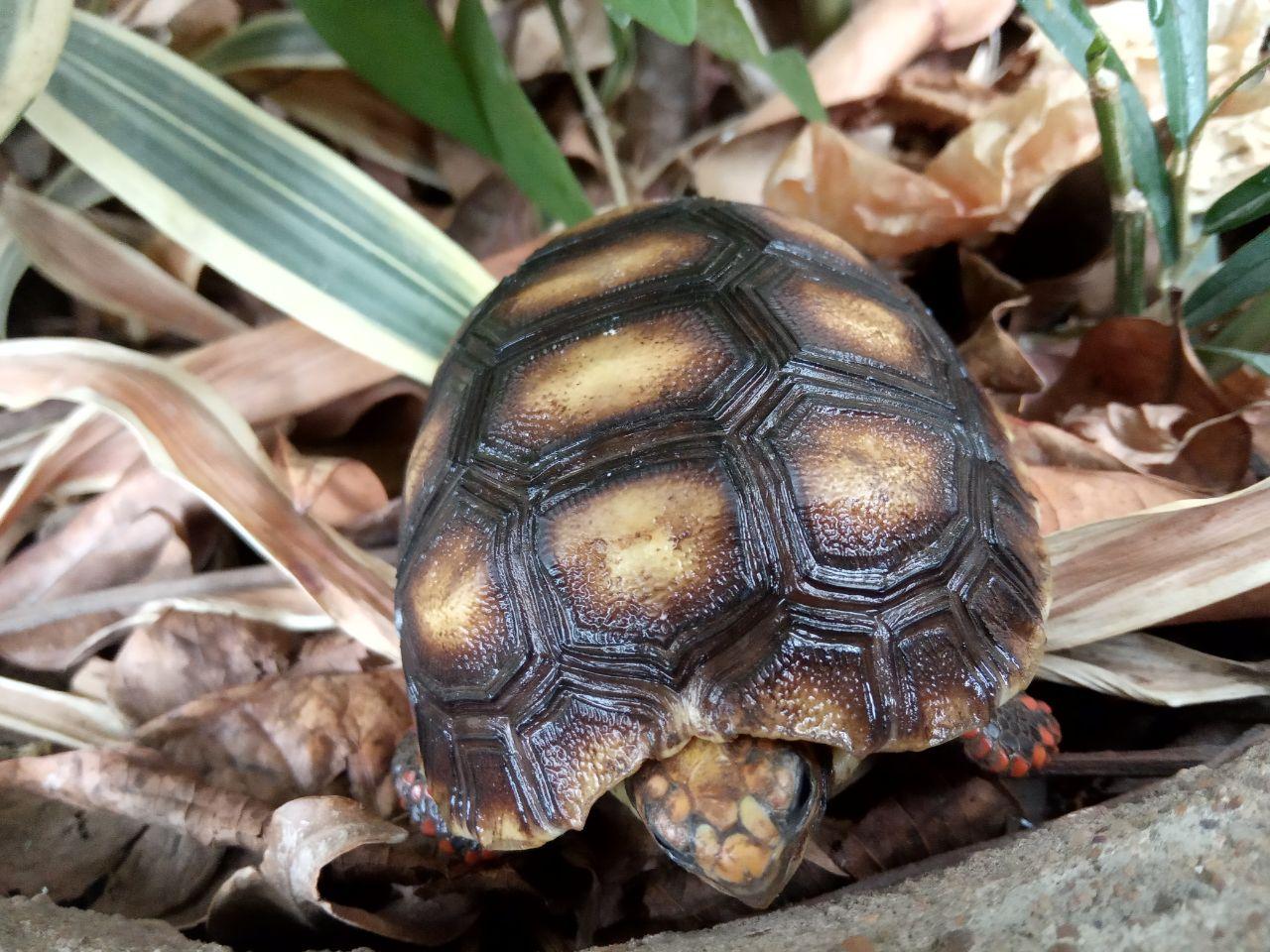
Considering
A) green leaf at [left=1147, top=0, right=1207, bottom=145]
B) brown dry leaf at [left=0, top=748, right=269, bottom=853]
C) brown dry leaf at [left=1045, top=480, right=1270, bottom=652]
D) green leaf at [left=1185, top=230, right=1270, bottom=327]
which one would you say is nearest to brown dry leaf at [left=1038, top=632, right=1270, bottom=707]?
brown dry leaf at [left=1045, top=480, right=1270, bottom=652]

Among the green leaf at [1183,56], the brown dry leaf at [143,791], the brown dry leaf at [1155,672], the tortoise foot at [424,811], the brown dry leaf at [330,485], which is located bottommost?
the tortoise foot at [424,811]

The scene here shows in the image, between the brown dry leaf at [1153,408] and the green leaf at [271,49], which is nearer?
the brown dry leaf at [1153,408]

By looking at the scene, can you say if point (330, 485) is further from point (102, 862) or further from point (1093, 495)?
point (1093, 495)

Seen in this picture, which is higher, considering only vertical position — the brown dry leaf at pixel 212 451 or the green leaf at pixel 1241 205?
the green leaf at pixel 1241 205

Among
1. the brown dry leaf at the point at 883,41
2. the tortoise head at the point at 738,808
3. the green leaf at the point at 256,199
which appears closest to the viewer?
the tortoise head at the point at 738,808

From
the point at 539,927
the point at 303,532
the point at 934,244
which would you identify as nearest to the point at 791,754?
the point at 539,927

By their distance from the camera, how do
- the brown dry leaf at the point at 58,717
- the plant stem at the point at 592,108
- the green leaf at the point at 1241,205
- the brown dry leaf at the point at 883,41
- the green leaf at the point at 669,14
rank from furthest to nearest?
1. the brown dry leaf at the point at 883,41
2. the plant stem at the point at 592,108
3. the brown dry leaf at the point at 58,717
4. the green leaf at the point at 1241,205
5. the green leaf at the point at 669,14

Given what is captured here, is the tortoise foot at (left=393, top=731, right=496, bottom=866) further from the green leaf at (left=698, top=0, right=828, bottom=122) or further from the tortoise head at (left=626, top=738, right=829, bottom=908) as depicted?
the green leaf at (left=698, top=0, right=828, bottom=122)

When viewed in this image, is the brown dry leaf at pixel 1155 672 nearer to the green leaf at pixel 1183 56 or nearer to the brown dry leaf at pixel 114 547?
the green leaf at pixel 1183 56

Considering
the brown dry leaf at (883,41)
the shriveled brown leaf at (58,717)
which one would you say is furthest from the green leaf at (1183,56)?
the shriveled brown leaf at (58,717)
